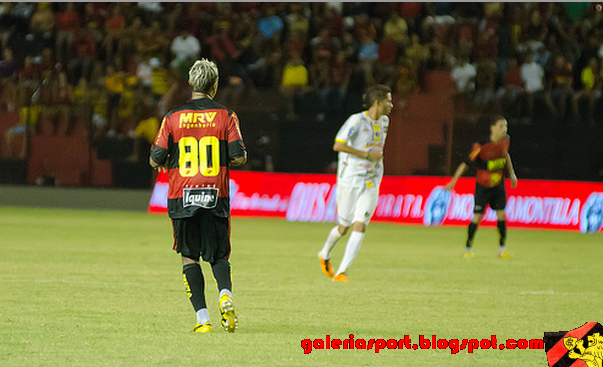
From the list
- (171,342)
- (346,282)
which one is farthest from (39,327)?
(346,282)

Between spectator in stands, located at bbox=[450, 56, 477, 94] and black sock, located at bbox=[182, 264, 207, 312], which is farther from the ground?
spectator in stands, located at bbox=[450, 56, 477, 94]

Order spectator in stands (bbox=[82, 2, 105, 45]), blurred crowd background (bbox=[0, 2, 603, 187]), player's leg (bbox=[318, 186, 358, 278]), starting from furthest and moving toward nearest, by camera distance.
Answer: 1. spectator in stands (bbox=[82, 2, 105, 45])
2. blurred crowd background (bbox=[0, 2, 603, 187])
3. player's leg (bbox=[318, 186, 358, 278])

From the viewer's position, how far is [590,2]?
25625mm

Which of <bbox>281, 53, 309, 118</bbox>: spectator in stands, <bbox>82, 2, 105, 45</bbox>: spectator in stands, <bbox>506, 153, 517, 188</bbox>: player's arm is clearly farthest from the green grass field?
<bbox>82, 2, 105, 45</bbox>: spectator in stands

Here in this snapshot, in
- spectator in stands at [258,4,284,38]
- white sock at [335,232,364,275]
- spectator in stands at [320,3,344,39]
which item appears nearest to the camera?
white sock at [335,232,364,275]

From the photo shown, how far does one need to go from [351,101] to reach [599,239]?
6324 mm

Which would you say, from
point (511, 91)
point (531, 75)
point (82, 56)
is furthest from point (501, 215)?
point (82, 56)

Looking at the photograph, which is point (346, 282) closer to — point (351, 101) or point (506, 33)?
point (351, 101)

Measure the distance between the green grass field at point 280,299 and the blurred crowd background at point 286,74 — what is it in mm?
4010

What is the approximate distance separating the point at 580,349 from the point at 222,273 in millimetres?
3069

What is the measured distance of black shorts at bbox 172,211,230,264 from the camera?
7977 millimetres

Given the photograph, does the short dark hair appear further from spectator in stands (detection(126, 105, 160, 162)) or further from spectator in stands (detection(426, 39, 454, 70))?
spectator in stands (detection(126, 105, 160, 162))

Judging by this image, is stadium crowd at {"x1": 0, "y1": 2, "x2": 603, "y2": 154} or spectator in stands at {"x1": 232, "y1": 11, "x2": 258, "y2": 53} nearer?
stadium crowd at {"x1": 0, "y1": 2, "x2": 603, "y2": 154}

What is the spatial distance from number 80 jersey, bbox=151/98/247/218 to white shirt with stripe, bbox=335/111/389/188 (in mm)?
4644
